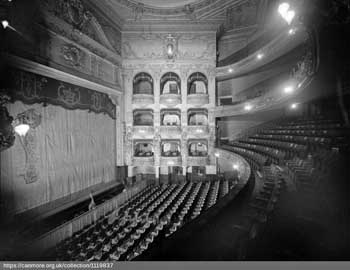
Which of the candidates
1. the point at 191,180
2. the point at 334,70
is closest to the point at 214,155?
the point at 191,180

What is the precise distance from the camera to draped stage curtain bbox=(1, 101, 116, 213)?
385 cm

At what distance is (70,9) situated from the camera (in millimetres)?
5176

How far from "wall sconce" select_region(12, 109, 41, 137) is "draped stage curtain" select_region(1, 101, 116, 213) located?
0.31 ft

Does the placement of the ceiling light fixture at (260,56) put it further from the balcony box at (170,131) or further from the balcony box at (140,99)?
the balcony box at (140,99)

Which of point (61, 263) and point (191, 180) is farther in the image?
point (191, 180)

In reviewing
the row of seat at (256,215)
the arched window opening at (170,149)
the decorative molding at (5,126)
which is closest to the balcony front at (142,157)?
the arched window opening at (170,149)

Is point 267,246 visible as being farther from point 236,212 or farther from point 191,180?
point 191,180

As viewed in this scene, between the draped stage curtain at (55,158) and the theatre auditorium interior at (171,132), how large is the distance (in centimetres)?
4

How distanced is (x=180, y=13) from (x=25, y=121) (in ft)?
20.5

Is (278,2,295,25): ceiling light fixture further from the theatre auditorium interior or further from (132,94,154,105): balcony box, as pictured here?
(132,94,154,105): balcony box

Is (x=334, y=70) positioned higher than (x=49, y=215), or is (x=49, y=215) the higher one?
(x=334, y=70)

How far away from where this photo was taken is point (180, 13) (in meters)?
6.82

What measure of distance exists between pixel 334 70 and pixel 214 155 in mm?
5277

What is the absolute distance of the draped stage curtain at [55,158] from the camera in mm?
3852
